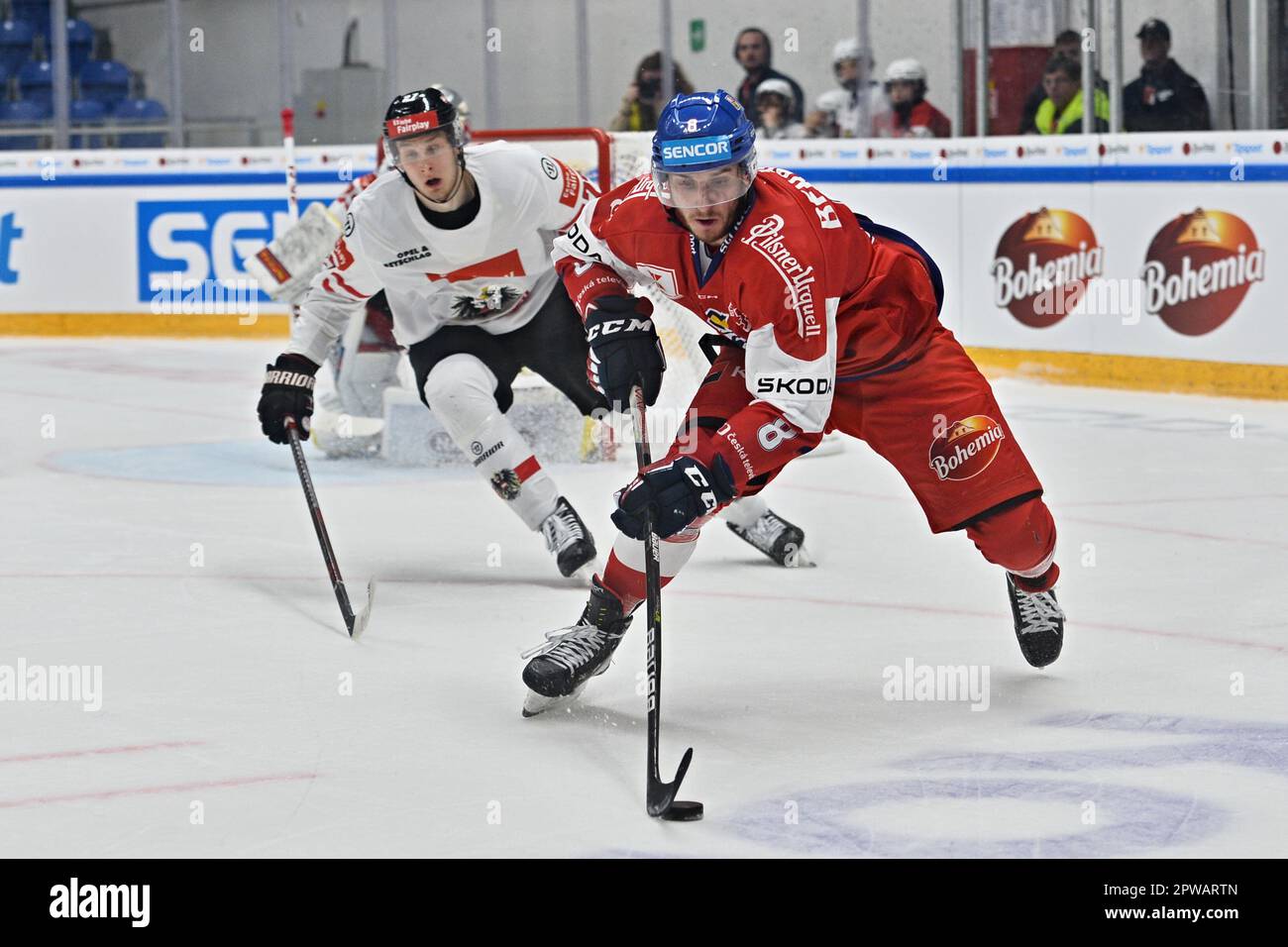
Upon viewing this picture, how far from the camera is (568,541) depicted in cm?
431

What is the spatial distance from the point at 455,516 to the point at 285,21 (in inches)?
235

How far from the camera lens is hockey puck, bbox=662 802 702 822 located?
2.59 m

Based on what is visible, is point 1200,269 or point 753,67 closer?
Answer: point 1200,269

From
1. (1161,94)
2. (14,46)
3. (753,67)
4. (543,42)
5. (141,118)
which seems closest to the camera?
(1161,94)

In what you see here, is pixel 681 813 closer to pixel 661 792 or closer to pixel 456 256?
pixel 661 792

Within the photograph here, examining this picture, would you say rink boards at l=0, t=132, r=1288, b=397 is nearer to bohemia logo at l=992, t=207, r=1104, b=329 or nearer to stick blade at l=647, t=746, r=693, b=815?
bohemia logo at l=992, t=207, r=1104, b=329

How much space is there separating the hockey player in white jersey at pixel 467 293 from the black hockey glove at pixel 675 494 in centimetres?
142

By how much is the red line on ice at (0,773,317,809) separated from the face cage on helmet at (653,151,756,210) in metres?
1.07

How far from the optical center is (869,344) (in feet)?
10.9

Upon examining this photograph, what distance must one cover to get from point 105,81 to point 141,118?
1.06 meters

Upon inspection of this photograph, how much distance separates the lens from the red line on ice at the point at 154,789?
2680mm

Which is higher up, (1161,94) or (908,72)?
(908,72)

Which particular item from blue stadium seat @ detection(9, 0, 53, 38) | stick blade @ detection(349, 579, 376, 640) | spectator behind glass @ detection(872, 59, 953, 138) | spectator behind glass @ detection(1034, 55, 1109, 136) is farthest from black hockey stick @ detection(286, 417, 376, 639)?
A: blue stadium seat @ detection(9, 0, 53, 38)

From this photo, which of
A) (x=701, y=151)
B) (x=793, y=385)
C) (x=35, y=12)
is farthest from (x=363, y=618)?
(x=35, y=12)
